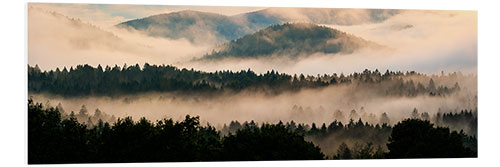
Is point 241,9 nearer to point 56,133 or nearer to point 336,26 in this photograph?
point 336,26

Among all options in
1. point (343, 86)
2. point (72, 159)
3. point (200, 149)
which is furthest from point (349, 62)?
point (72, 159)

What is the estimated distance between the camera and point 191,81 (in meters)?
10.0

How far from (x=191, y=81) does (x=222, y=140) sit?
0.86 m

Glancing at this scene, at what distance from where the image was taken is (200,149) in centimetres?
988

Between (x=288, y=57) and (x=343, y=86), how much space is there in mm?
841

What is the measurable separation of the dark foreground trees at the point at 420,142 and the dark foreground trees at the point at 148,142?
3.80 feet

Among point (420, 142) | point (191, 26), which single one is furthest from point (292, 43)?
point (420, 142)

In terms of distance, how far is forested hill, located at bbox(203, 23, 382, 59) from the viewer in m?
10.2

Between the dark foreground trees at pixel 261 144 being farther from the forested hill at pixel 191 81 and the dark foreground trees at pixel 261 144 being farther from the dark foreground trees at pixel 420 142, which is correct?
the dark foreground trees at pixel 420 142

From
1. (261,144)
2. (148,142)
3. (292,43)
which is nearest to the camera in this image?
(148,142)

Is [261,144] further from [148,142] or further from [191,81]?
[148,142]

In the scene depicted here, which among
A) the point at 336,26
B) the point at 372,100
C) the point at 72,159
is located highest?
the point at 336,26

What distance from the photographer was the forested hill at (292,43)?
10.2 m

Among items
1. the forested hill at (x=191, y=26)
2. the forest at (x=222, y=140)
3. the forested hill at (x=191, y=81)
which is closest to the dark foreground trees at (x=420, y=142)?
the forest at (x=222, y=140)
